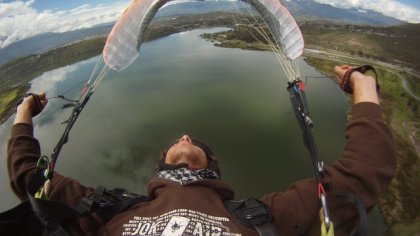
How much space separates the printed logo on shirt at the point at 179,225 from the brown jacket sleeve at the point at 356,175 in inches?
20.5

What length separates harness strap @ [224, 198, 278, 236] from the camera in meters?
2.04

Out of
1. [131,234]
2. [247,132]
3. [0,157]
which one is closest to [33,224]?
[131,234]

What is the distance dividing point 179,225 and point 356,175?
4.16ft

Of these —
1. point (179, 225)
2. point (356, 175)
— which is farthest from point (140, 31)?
point (356, 175)

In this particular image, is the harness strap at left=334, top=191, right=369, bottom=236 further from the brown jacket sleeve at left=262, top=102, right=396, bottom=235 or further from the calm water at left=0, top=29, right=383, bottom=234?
the calm water at left=0, top=29, right=383, bottom=234

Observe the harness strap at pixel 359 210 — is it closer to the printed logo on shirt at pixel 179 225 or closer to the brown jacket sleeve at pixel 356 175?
the brown jacket sleeve at pixel 356 175

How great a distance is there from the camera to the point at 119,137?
2977 cm

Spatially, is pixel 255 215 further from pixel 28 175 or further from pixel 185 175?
pixel 28 175

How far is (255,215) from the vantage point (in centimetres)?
211

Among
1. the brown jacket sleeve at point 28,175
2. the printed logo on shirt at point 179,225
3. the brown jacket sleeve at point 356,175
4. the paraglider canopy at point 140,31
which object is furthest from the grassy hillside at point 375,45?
the brown jacket sleeve at point 28,175

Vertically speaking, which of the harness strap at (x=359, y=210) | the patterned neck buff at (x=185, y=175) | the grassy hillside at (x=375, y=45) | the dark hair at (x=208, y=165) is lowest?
the grassy hillside at (x=375, y=45)

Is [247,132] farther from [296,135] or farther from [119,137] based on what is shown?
[119,137]

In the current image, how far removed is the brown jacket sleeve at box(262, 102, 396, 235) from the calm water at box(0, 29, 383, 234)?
19500 mm

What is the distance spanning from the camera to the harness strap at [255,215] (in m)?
2.04
